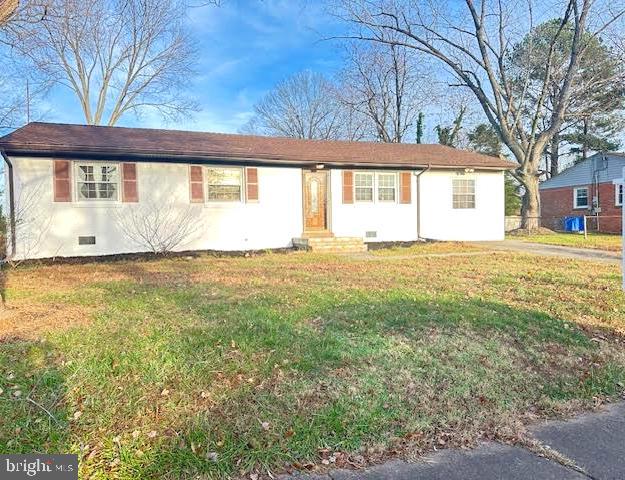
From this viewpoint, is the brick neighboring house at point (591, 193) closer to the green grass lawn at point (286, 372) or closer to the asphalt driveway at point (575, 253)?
the asphalt driveway at point (575, 253)

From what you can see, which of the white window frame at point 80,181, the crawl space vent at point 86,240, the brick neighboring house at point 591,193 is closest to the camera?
the white window frame at point 80,181

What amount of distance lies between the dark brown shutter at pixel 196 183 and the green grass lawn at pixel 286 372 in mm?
6339

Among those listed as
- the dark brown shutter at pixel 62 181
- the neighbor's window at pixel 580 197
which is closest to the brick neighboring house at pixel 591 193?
the neighbor's window at pixel 580 197

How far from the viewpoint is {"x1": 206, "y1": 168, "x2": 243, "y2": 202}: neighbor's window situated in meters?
12.5

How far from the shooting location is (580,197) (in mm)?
23719

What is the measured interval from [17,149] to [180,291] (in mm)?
6988

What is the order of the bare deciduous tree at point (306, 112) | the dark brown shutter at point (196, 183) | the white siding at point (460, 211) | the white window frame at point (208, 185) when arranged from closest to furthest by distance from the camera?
the dark brown shutter at point (196, 183) < the white window frame at point (208, 185) < the white siding at point (460, 211) < the bare deciduous tree at point (306, 112)

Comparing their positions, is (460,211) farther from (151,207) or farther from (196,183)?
(151,207)

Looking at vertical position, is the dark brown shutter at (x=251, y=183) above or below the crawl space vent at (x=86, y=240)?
above

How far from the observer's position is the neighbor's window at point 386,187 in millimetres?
14359

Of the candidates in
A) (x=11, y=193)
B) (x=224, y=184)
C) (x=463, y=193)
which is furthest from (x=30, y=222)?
(x=463, y=193)

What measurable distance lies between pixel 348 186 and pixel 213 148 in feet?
14.5

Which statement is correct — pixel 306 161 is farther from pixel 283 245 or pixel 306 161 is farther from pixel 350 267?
pixel 350 267

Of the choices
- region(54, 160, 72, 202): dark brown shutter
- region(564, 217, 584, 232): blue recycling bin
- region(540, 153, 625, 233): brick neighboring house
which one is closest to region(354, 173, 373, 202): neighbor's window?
region(54, 160, 72, 202): dark brown shutter
